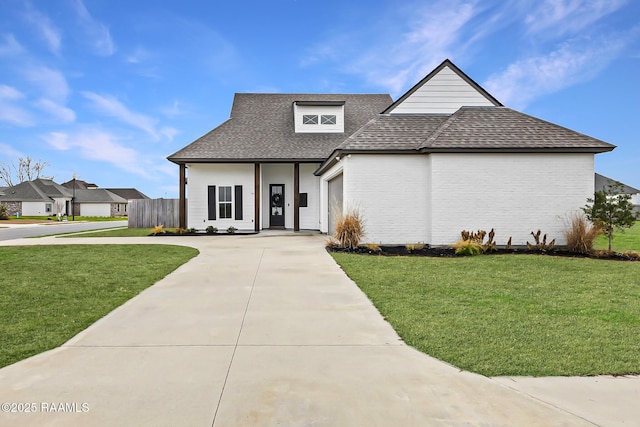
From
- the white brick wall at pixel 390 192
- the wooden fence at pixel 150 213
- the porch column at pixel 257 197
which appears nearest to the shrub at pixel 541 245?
the white brick wall at pixel 390 192

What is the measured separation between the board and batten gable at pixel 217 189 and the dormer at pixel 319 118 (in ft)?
13.8

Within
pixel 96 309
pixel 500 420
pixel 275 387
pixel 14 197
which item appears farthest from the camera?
pixel 14 197

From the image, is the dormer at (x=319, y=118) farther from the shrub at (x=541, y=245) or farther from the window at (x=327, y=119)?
the shrub at (x=541, y=245)

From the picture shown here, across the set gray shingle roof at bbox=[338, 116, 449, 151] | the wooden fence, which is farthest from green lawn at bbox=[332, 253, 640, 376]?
the wooden fence

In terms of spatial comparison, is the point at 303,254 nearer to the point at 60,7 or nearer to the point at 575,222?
the point at 575,222

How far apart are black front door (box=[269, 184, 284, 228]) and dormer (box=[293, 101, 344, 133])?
A: 366 centimetres

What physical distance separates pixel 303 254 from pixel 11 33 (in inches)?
722

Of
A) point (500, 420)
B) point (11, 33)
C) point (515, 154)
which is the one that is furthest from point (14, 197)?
point (500, 420)

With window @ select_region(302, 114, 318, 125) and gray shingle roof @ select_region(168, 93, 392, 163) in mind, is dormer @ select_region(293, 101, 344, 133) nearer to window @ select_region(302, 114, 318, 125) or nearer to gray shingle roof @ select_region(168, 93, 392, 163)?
window @ select_region(302, 114, 318, 125)

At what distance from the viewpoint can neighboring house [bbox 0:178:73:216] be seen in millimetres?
53406

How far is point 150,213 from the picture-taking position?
1034 inches

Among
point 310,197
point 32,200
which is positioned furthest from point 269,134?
point 32,200

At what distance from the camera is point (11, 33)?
18.0 meters

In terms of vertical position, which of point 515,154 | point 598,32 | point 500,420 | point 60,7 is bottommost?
point 500,420
